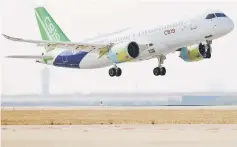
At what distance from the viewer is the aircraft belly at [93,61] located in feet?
184

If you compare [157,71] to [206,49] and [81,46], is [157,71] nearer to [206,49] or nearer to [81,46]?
[81,46]

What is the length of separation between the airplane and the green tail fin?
843 cm

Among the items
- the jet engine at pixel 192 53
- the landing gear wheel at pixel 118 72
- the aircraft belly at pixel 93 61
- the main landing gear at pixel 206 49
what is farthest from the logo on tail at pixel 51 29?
the main landing gear at pixel 206 49

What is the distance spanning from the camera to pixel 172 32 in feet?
164

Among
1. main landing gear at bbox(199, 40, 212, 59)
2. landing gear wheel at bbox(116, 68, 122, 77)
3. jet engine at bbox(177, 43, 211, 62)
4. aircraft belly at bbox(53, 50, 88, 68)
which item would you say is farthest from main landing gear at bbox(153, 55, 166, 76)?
aircraft belly at bbox(53, 50, 88, 68)

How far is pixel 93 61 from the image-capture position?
57312 millimetres

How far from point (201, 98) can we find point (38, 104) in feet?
113

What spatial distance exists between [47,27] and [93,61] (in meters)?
13.7

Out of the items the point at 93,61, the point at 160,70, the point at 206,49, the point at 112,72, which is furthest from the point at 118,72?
the point at 206,49

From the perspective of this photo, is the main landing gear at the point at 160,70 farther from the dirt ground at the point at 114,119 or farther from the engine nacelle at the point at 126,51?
the dirt ground at the point at 114,119

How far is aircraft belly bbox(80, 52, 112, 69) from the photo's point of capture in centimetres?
5622
